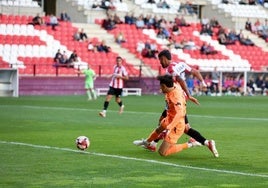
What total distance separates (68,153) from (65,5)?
40.5m

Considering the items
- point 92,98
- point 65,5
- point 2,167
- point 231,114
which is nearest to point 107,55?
point 65,5

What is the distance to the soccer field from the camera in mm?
12414

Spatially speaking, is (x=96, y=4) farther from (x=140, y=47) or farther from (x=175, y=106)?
(x=175, y=106)

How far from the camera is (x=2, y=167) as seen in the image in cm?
1360

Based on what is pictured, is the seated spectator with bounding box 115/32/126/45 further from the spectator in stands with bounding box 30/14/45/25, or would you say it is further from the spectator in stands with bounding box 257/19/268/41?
the spectator in stands with bounding box 257/19/268/41

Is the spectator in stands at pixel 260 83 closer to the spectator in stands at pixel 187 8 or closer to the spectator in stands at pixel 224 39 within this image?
the spectator in stands at pixel 224 39

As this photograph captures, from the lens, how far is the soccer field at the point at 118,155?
12414 mm

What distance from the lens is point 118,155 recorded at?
15.8 meters

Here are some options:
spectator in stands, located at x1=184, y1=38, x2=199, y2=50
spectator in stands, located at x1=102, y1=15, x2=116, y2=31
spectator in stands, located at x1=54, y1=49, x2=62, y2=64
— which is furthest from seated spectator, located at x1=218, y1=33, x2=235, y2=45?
spectator in stands, located at x1=54, y1=49, x2=62, y2=64

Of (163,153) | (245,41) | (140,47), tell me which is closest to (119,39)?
(140,47)

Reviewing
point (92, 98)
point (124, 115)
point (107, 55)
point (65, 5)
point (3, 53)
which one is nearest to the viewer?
A: point (124, 115)

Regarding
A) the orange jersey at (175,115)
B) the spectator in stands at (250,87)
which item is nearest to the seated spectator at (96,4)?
the spectator in stands at (250,87)

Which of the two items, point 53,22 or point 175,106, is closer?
point 175,106

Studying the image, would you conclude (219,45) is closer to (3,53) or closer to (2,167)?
(3,53)
